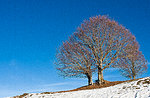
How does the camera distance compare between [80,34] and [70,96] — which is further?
[80,34]

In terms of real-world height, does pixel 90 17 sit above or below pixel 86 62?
above

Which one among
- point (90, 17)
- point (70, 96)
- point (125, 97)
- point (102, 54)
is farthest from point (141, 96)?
point (90, 17)

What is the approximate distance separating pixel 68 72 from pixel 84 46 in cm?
500

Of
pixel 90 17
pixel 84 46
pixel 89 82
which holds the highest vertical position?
pixel 90 17

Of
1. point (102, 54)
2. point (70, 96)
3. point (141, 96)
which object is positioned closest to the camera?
point (141, 96)

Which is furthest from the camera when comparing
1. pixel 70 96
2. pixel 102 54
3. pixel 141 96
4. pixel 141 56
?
pixel 141 56

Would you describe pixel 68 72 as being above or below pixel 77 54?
below

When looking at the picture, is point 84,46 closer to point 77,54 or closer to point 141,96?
point 77,54

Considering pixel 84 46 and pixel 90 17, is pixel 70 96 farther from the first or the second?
pixel 90 17

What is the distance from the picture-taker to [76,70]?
29.5 m

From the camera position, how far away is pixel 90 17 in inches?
1193

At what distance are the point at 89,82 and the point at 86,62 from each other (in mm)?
3601

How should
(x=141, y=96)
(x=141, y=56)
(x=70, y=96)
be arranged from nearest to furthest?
1. (x=141, y=96)
2. (x=70, y=96)
3. (x=141, y=56)

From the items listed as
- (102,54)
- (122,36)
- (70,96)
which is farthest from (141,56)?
(70,96)
